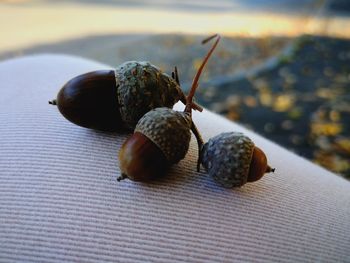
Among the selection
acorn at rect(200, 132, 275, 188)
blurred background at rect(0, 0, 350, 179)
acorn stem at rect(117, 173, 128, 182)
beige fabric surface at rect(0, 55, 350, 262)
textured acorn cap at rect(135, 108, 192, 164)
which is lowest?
blurred background at rect(0, 0, 350, 179)

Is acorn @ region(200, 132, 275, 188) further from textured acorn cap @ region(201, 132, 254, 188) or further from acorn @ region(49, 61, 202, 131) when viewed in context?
acorn @ region(49, 61, 202, 131)

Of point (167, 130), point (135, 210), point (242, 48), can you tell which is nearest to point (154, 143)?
point (167, 130)

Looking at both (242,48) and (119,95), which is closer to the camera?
(119,95)

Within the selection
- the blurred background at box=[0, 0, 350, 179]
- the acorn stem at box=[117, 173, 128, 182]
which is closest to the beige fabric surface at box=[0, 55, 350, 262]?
the acorn stem at box=[117, 173, 128, 182]

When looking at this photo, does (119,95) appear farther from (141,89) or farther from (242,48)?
(242,48)

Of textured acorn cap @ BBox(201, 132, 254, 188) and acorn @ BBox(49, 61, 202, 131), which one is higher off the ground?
acorn @ BBox(49, 61, 202, 131)

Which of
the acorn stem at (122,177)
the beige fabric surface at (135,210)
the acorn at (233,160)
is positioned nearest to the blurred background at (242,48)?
the beige fabric surface at (135,210)

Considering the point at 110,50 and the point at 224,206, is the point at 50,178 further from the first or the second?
the point at 110,50
